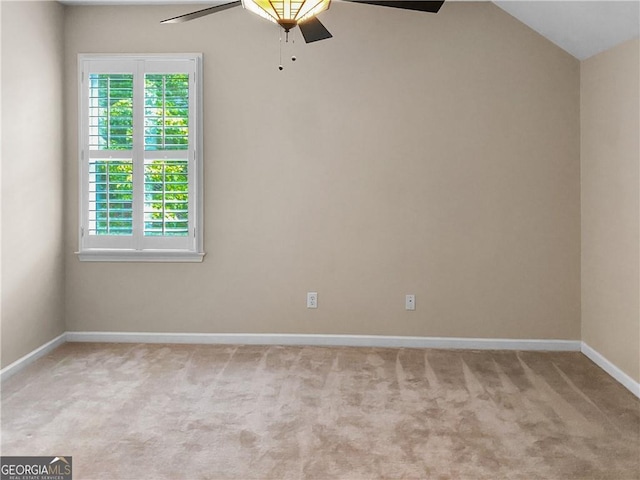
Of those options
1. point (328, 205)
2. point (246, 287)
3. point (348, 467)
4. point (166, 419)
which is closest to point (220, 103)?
point (328, 205)

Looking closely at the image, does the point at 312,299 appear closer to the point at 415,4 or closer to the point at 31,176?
the point at 31,176

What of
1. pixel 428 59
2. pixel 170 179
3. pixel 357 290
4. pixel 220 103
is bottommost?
pixel 357 290

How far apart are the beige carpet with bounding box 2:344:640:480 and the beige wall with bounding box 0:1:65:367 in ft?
1.08

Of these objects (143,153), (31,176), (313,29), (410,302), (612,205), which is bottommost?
(410,302)

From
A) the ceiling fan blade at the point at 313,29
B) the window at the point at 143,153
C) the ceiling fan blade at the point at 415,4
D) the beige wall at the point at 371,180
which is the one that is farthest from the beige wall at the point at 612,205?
the window at the point at 143,153

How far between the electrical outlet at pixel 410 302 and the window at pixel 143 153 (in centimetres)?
165

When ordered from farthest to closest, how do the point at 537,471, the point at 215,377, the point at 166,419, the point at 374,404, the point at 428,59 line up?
1. the point at 428,59
2. the point at 215,377
3. the point at 374,404
4. the point at 166,419
5. the point at 537,471

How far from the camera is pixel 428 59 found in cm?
458

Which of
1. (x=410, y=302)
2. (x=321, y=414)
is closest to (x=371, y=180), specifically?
(x=410, y=302)

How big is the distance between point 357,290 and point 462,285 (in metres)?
0.80

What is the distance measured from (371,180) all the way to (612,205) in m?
1.68

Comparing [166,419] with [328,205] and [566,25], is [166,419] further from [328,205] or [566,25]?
[566,25]

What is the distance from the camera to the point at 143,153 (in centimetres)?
463

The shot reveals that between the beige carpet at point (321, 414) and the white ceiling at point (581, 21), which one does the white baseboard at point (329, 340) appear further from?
A: the white ceiling at point (581, 21)
